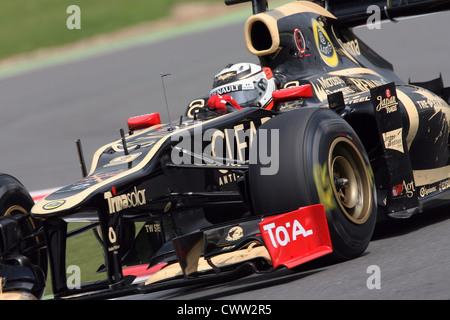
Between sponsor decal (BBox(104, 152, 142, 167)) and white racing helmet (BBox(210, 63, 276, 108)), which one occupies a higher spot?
white racing helmet (BBox(210, 63, 276, 108))

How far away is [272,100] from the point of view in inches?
270

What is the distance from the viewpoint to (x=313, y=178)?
5.30 m

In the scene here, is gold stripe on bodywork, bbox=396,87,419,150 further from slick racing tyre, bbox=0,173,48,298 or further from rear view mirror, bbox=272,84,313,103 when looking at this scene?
slick racing tyre, bbox=0,173,48,298

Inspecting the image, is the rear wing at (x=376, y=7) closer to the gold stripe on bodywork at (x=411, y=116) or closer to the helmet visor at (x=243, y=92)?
the gold stripe on bodywork at (x=411, y=116)

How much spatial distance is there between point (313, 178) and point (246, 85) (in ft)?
5.43

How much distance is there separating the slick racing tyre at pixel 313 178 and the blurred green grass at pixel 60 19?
52.6 feet

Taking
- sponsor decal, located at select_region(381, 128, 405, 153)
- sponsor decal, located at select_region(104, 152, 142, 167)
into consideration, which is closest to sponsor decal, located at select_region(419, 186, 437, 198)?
sponsor decal, located at select_region(381, 128, 405, 153)

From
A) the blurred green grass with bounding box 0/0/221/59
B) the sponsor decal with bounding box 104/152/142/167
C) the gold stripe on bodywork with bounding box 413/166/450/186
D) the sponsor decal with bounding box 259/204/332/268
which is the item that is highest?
the blurred green grass with bounding box 0/0/221/59

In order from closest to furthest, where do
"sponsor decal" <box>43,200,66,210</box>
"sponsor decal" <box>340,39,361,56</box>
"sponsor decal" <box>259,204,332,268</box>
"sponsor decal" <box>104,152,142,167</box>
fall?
"sponsor decal" <box>259,204,332,268</box> → "sponsor decal" <box>43,200,66,210</box> → "sponsor decal" <box>104,152,142,167</box> → "sponsor decal" <box>340,39,361,56</box>

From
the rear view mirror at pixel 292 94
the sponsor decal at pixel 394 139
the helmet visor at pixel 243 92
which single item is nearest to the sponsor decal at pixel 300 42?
the helmet visor at pixel 243 92

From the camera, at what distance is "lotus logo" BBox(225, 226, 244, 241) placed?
5250 millimetres

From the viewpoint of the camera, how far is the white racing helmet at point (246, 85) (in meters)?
6.74

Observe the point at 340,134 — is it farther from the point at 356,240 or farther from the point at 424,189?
the point at 424,189

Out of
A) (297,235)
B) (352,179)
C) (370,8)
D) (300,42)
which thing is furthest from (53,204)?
(370,8)
